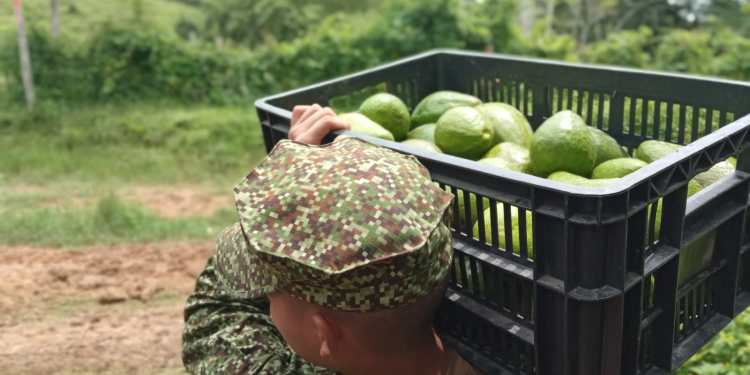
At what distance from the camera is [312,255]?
5.08 feet

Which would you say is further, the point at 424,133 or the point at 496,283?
the point at 424,133

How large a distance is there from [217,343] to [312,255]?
72cm

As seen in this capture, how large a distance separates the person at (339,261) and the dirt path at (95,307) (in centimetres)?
142

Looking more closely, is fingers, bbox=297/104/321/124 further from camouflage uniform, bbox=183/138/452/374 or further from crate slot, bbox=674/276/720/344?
crate slot, bbox=674/276/720/344

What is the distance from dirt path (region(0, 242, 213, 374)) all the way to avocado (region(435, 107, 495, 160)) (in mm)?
1662

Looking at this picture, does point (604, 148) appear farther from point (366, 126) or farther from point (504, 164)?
point (366, 126)

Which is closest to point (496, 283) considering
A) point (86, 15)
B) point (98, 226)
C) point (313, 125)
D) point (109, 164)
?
point (313, 125)

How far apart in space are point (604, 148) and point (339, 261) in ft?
3.97

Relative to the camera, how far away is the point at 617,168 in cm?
217

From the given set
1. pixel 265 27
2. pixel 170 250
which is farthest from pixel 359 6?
pixel 170 250

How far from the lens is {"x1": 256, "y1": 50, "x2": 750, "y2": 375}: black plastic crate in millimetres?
1509

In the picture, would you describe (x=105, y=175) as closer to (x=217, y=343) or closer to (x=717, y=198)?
(x=217, y=343)

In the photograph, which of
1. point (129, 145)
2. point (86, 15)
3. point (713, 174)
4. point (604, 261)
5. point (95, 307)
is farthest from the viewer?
point (86, 15)

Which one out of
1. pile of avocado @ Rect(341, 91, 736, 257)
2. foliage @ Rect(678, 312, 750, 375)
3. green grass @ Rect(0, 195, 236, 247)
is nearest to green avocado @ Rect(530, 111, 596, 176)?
pile of avocado @ Rect(341, 91, 736, 257)
